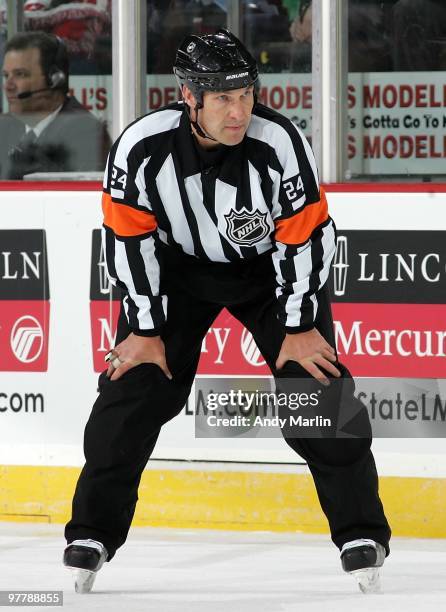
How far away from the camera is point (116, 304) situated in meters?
4.94

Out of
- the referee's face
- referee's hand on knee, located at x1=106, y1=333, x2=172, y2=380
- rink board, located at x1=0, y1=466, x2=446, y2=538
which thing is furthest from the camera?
rink board, located at x1=0, y1=466, x2=446, y2=538

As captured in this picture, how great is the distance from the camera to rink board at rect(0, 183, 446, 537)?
4.72 meters

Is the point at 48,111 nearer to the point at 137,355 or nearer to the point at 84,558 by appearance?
the point at 137,355

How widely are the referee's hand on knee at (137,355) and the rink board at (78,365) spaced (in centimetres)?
113

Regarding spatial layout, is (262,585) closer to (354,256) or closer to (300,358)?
(300,358)

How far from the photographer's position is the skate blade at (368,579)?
3.62 metres

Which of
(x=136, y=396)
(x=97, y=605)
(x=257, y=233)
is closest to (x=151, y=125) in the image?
(x=257, y=233)

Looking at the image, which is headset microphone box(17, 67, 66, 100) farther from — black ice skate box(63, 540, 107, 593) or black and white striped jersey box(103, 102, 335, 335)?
black ice skate box(63, 540, 107, 593)

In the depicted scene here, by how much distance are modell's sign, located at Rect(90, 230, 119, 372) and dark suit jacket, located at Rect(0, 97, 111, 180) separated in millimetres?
276

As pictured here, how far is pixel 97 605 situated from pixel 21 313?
1668 mm

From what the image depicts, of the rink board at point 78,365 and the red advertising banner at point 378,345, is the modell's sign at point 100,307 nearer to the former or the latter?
the rink board at point 78,365

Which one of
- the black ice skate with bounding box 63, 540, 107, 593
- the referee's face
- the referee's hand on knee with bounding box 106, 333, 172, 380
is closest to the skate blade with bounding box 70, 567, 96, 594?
the black ice skate with bounding box 63, 540, 107, 593

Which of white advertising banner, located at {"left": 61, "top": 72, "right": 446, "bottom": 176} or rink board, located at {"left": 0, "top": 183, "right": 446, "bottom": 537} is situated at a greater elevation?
white advertising banner, located at {"left": 61, "top": 72, "right": 446, "bottom": 176}

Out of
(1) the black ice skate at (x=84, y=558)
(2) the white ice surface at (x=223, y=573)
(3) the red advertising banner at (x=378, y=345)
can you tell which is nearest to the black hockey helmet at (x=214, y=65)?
(1) the black ice skate at (x=84, y=558)
